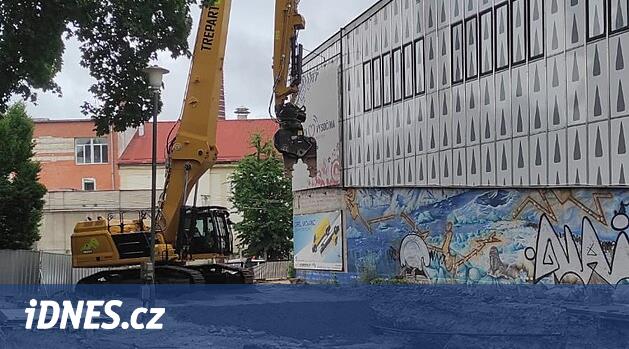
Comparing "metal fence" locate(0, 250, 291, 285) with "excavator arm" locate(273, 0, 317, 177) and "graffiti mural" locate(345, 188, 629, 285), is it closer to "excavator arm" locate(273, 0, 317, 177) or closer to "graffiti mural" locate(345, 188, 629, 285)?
"excavator arm" locate(273, 0, 317, 177)

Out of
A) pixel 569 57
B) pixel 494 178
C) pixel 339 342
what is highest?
pixel 569 57

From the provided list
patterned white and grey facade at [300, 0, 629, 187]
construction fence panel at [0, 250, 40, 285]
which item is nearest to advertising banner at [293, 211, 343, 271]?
patterned white and grey facade at [300, 0, 629, 187]

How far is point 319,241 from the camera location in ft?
103

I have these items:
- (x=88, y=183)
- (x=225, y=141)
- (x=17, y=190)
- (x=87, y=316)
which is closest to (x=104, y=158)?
(x=88, y=183)

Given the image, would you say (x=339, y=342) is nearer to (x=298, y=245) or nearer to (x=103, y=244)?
(x=103, y=244)

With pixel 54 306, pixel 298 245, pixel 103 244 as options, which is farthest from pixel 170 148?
pixel 298 245

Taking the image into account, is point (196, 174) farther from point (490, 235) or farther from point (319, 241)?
point (319, 241)

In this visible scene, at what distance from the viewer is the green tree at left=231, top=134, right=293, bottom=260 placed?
4472cm

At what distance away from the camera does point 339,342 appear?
46.9 ft

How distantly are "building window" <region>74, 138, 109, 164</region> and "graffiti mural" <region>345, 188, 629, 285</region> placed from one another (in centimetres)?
3372

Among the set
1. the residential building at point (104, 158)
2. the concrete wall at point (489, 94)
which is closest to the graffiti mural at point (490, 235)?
the concrete wall at point (489, 94)

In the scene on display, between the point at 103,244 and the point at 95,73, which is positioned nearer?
the point at 95,73

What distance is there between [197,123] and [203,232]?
277 cm

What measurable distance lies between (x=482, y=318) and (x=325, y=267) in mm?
14908
